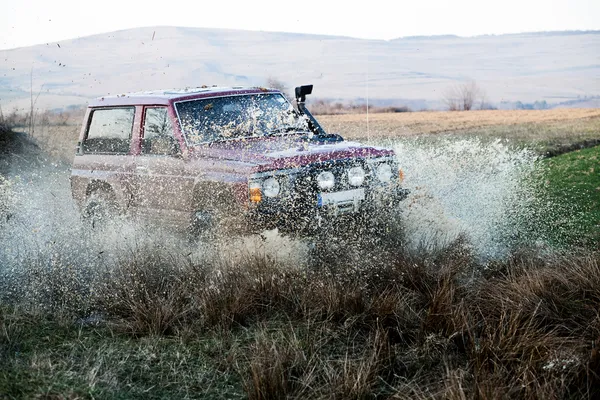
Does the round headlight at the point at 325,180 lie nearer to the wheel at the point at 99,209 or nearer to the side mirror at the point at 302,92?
the side mirror at the point at 302,92

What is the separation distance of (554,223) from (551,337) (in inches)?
195

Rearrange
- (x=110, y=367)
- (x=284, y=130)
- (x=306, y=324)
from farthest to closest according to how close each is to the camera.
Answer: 1. (x=284, y=130)
2. (x=306, y=324)
3. (x=110, y=367)

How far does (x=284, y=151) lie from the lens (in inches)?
287

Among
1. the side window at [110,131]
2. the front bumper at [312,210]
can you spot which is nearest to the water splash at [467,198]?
the front bumper at [312,210]

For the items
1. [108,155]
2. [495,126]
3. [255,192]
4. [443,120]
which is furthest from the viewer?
[443,120]

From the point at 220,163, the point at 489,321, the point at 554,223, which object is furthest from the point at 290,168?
the point at 554,223

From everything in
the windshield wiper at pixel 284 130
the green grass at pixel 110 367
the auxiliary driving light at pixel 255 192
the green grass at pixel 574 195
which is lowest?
the green grass at pixel 574 195

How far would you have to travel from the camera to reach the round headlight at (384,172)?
771 cm

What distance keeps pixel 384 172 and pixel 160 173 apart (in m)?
2.41

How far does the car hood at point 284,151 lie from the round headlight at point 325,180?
0.15 meters

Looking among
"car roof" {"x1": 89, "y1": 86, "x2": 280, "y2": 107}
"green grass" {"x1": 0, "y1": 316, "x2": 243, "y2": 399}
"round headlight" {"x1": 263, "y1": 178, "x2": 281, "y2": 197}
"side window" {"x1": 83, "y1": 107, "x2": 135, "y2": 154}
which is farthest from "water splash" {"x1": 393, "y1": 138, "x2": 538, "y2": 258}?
"side window" {"x1": 83, "y1": 107, "x2": 135, "y2": 154}

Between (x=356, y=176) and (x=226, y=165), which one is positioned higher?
(x=226, y=165)

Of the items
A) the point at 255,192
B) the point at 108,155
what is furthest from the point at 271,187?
the point at 108,155

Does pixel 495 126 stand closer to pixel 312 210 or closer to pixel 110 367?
pixel 312 210
